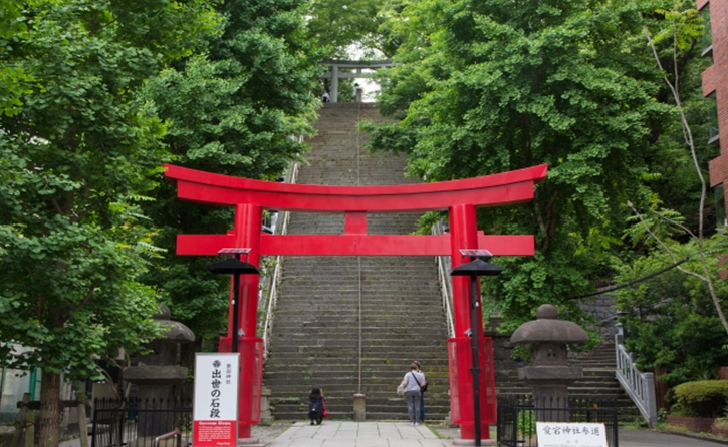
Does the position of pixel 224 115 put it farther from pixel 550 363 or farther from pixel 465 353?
pixel 550 363

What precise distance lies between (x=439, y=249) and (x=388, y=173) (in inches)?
647

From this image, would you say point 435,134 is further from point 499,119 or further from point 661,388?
point 661,388

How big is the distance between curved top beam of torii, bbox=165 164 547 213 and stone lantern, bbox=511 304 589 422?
3392mm

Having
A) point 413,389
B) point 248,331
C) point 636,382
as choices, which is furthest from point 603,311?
point 248,331

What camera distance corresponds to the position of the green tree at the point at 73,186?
350 inches

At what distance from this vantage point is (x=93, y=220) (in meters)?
10.5

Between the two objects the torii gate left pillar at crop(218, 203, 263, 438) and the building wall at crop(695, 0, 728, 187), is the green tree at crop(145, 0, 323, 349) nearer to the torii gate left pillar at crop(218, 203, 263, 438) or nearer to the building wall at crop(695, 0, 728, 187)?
the torii gate left pillar at crop(218, 203, 263, 438)

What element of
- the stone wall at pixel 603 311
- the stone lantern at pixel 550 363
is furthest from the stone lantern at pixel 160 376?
the stone wall at pixel 603 311

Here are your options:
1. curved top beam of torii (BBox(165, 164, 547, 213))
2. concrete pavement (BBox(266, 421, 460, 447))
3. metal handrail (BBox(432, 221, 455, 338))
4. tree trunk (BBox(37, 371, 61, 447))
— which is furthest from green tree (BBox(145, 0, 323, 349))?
metal handrail (BBox(432, 221, 455, 338))

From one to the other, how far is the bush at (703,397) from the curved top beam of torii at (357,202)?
19.2ft

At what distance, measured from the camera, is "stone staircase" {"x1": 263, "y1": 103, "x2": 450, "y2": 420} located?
709 inches

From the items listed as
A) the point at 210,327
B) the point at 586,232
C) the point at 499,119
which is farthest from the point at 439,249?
the point at 210,327

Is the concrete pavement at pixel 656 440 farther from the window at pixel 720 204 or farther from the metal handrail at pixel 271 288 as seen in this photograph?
the metal handrail at pixel 271 288

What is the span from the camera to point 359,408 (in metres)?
16.8
